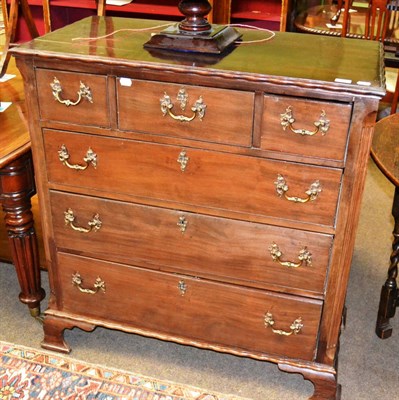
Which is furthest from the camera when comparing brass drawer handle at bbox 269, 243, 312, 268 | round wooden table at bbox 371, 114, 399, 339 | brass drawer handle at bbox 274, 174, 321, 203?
round wooden table at bbox 371, 114, 399, 339

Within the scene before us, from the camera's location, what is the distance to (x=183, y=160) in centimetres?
183

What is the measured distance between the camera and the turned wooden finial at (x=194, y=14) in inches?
71.9

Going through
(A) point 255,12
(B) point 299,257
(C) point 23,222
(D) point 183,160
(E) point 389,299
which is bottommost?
(E) point 389,299

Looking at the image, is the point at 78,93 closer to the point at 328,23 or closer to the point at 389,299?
the point at 389,299

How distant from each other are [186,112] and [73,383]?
1090mm

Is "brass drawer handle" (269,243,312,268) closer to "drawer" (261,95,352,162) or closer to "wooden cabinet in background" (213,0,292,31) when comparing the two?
"drawer" (261,95,352,162)

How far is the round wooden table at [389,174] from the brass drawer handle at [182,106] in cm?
64

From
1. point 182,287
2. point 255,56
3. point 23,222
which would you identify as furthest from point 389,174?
point 23,222

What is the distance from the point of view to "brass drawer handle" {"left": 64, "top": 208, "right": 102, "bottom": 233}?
2041 mm

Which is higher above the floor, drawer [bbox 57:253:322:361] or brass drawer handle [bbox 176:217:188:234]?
brass drawer handle [bbox 176:217:188:234]

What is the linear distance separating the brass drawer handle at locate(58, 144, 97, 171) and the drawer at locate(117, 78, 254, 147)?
0.16 metres

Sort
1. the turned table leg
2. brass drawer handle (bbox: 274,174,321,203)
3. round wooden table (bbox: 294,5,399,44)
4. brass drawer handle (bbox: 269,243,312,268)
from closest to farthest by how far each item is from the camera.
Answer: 1. brass drawer handle (bbox: 274,174,321,203)
2. brass drawer handle (bbox: 269,243,312,268)
3. the turned table leg
4. round wooden table (bbox: 294,5,399,44)

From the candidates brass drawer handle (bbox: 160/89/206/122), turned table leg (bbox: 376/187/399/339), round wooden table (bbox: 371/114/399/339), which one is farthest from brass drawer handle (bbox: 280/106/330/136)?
turned table leg (bbox: 376/187/399/339)

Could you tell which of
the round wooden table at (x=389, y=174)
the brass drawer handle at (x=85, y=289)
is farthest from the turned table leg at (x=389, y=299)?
the brass drawer handle at (x=85, y=289)
